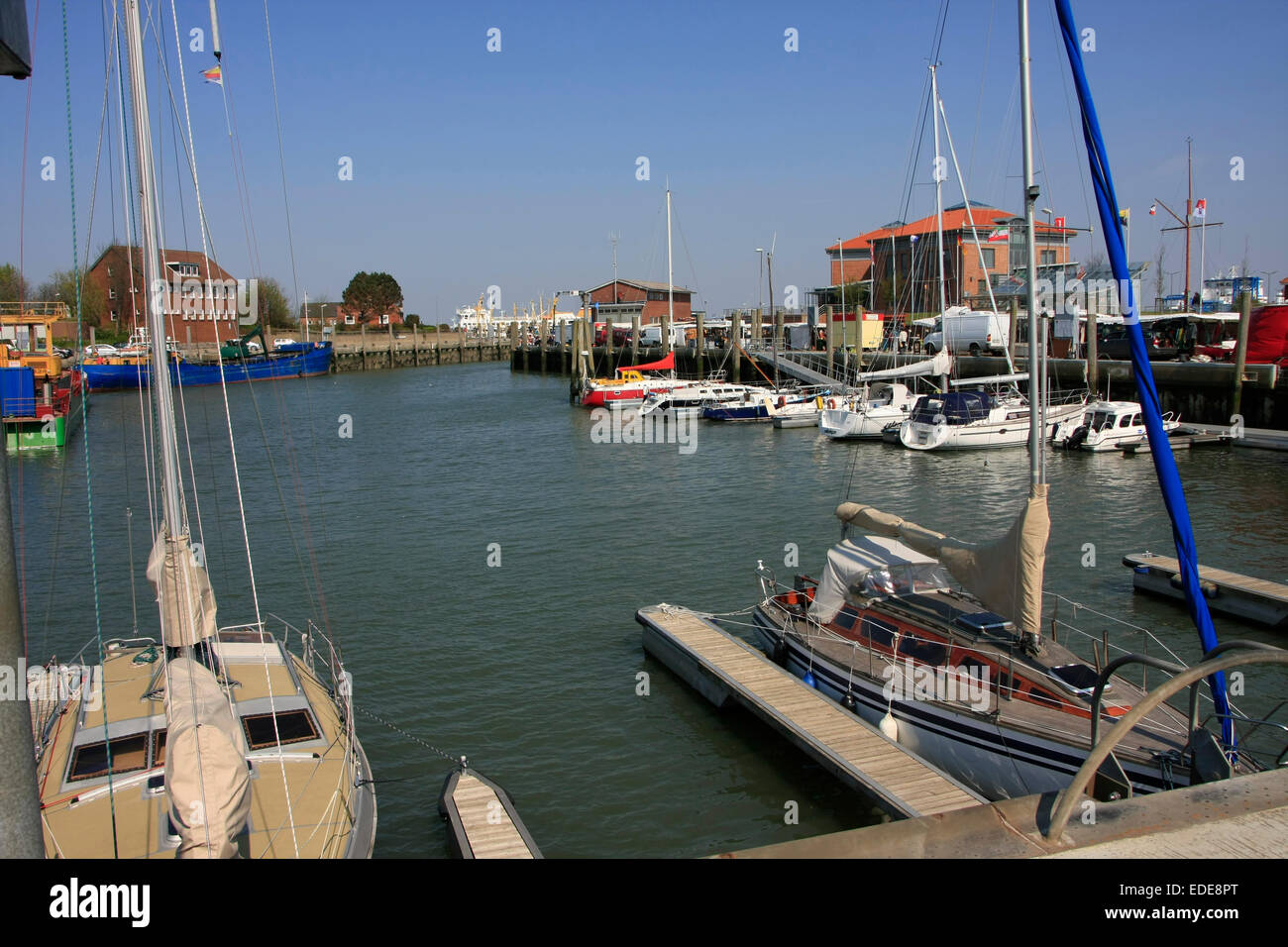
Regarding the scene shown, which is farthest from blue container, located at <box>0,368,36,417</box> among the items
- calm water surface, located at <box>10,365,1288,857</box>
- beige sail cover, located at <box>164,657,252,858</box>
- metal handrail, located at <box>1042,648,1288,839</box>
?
metal handrail, located at <box>1042,648,1288,839</box>

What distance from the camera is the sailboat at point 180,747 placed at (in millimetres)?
6836

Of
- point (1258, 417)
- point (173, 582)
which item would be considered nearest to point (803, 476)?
point (1258, 417)

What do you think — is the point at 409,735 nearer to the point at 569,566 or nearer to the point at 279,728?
the point at 279,728

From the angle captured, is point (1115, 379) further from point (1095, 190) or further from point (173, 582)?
point (173, 582)

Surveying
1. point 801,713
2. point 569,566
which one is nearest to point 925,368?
point 569,566

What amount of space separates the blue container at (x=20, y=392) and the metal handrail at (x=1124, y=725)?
4690cm

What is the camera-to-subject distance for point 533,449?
143 ft

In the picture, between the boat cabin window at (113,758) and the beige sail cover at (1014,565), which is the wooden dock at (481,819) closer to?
the boat cabin window at (113,758)

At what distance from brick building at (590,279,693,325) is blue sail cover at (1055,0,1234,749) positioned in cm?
10897

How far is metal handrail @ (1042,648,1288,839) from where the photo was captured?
4242 millimetres

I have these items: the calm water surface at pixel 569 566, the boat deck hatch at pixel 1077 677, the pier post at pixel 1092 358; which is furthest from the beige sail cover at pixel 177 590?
the pier post at pixel 1092 358

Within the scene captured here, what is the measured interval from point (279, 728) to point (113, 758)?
5.38ft

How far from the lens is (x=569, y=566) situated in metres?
22.7

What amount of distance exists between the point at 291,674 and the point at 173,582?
3.16 meters
